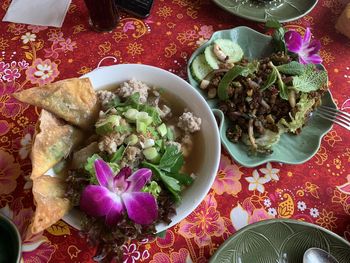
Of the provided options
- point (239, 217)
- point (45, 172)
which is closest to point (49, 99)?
point (45, 172)

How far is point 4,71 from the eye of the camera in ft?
3.81

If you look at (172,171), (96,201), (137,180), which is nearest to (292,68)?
(172,171)

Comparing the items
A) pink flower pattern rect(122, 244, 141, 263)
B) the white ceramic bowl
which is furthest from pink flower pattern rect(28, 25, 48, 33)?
pink flower pattern rect(122, 244, 141, 263)

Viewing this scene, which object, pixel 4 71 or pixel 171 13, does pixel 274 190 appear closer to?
pixel 171 13

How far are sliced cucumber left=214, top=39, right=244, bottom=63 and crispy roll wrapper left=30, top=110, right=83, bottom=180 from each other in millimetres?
544

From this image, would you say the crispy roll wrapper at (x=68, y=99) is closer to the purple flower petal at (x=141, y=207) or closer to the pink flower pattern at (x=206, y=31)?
the purple flower petal at (x=141, y=207)

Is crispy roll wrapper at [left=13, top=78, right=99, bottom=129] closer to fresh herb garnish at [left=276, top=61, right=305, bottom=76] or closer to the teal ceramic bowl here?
the teal ceramic bowl

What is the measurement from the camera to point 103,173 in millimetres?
777

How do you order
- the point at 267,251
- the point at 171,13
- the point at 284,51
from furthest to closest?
the point at 171,13
the point at 284,51
the point at 267,251

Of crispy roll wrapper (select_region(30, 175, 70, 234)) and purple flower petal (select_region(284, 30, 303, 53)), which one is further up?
purple flower petal (select_region(284, 30, 303, 53))

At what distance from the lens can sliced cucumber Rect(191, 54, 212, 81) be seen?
43.9 inches

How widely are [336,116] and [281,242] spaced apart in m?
0.45

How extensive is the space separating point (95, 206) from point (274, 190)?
0.53 m

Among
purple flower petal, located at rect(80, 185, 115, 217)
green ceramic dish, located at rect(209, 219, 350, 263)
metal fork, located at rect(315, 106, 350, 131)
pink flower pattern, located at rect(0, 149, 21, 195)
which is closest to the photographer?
purple flower petal, located at rect(80, 185, 115, 217)
